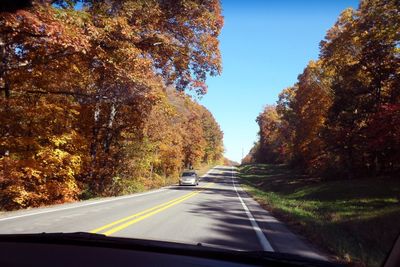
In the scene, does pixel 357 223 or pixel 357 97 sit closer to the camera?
pixel 357 223

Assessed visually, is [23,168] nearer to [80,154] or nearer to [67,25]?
[80,154]

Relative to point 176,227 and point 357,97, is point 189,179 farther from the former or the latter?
point 176,227

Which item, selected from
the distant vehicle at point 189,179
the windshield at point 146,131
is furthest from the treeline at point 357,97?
the distant vehicle at point 189,179

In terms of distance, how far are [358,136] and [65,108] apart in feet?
65.0

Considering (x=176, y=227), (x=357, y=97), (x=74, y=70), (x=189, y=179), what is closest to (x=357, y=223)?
(x=176, y=227)

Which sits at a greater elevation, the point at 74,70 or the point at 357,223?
the point at 74,70

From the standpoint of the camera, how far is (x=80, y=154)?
21.3m

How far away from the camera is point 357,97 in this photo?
94.1ft

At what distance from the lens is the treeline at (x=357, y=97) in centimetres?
1923

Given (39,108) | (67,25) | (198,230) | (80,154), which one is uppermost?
(67,25)

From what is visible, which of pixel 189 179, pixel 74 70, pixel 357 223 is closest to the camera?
pixel 357 223

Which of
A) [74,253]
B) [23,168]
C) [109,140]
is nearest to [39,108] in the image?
[23,168]

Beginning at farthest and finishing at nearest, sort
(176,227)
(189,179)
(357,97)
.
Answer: (189,179) < (357,97) < (176,227)

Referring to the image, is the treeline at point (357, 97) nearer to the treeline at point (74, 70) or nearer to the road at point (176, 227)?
the treeline at point (74, 70)
